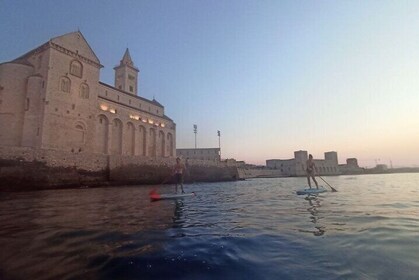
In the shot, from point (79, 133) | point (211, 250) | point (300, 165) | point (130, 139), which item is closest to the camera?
point (211, 250)

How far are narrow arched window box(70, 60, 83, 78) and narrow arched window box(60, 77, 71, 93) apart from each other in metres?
1.43

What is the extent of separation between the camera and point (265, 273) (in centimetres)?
312

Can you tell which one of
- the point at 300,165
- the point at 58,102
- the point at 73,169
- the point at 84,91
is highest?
the point at 84,91

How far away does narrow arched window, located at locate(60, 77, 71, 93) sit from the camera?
35.0 metres

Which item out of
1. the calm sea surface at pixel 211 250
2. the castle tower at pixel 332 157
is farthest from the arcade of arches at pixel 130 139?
the castle tower at pixel 332 157

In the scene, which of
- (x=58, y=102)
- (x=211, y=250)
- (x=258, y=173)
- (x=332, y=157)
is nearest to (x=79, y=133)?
(x=58, y=102)

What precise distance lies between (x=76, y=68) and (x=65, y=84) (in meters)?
3.49

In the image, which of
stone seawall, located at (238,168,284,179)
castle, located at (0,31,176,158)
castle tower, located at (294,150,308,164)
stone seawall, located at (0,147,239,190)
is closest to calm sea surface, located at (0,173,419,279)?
stone seawall, located at (0,147,239,190)

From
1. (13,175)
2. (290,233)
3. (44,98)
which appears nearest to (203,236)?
(290,233)

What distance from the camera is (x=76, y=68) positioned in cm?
3759

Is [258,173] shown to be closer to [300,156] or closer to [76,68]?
[300,156]

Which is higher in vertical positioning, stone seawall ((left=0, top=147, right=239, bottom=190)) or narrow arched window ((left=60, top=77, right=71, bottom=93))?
narrow arched window ((left=60, top=77, right=71, bottom=93))

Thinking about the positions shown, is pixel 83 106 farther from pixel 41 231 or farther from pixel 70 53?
pixel 41 231

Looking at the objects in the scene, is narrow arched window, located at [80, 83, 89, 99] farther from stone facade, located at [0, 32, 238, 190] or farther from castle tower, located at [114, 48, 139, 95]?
castle tower, located at [114, 48, 139, 95]
